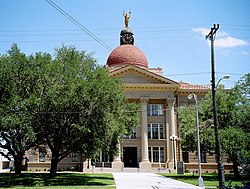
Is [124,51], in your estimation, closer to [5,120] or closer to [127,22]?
[127,22]

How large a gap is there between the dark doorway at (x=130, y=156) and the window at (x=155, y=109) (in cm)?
596

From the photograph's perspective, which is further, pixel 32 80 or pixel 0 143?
pixel 0 143

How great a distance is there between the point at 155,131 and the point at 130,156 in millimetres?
5307

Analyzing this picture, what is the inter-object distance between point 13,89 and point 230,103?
19826 mm

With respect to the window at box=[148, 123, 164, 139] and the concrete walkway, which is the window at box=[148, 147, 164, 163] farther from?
the concrete walkway

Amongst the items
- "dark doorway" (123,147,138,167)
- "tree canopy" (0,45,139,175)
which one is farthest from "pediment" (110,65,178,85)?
"tree canopy" (0,45,139,175)

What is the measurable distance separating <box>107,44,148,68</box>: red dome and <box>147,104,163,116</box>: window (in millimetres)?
7730

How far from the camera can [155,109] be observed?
46.8 m

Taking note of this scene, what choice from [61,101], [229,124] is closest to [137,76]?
[229,124]

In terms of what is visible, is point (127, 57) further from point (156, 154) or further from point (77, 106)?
point (77, 106)

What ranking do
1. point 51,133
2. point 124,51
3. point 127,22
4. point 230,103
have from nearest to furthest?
point 51,133
point 230,103
point 124,51
point 127,22

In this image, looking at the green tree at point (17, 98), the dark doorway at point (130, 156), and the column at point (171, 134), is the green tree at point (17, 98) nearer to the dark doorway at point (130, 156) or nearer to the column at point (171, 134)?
the dark doorway at point (130, 156)

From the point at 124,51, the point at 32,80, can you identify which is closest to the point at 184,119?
the point at 32,80

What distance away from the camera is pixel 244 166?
9.77 metres
